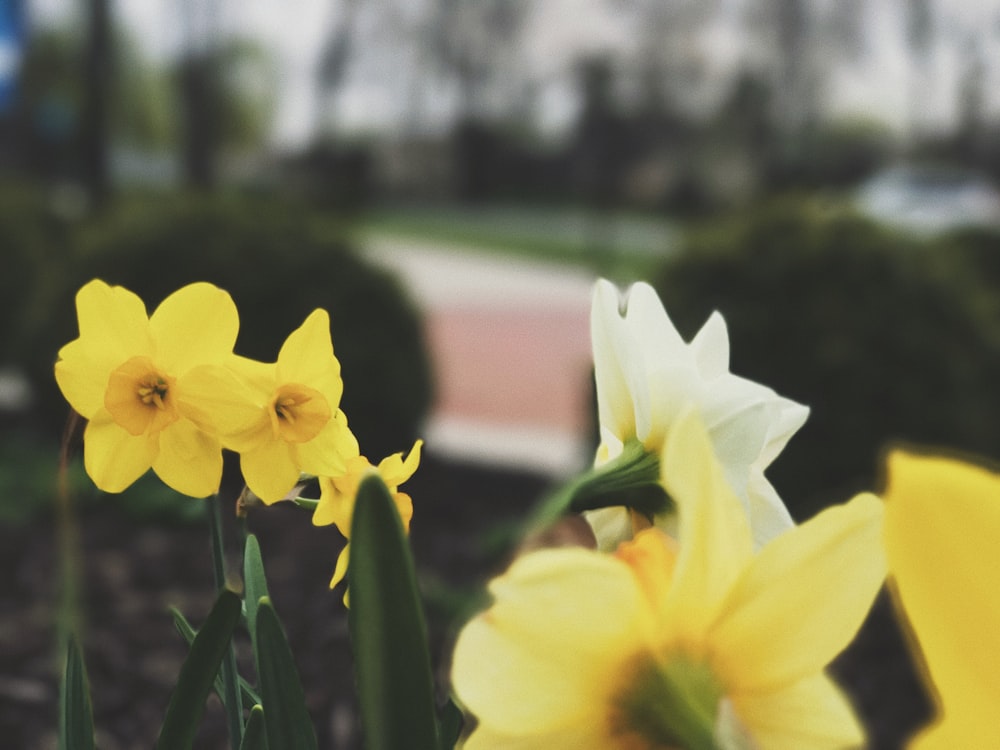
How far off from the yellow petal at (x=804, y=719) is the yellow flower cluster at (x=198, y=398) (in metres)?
0.20

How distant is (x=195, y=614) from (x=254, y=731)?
2.56 meters

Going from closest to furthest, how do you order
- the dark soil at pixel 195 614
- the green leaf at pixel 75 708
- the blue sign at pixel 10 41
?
1. the green leaf at pixel 75 708
2. the dark soil at pixel 195 614
3. the blue sign at pixel 10 41

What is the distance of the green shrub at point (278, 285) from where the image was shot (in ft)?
14.2

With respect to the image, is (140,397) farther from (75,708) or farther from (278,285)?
(278,285)

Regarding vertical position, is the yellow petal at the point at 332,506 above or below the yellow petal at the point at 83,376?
below

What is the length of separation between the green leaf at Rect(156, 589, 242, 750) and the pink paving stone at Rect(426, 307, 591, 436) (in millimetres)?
3366

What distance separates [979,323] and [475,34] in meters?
28.5

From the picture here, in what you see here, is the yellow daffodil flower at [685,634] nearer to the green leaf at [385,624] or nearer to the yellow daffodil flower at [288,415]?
the green leaf at [385,624]

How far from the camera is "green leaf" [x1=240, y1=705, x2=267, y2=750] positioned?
1.93ft

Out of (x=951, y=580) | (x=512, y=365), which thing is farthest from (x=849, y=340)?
(x=512, y=365)

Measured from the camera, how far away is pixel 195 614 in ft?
9.89

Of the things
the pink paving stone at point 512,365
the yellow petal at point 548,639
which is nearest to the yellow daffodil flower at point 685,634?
the yellow petal at point 548,639

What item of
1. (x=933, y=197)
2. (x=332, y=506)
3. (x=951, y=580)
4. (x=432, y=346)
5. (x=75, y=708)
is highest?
(x=951, y=580)

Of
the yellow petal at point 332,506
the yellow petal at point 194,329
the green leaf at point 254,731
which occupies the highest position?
the yellow petal at point 194,329
